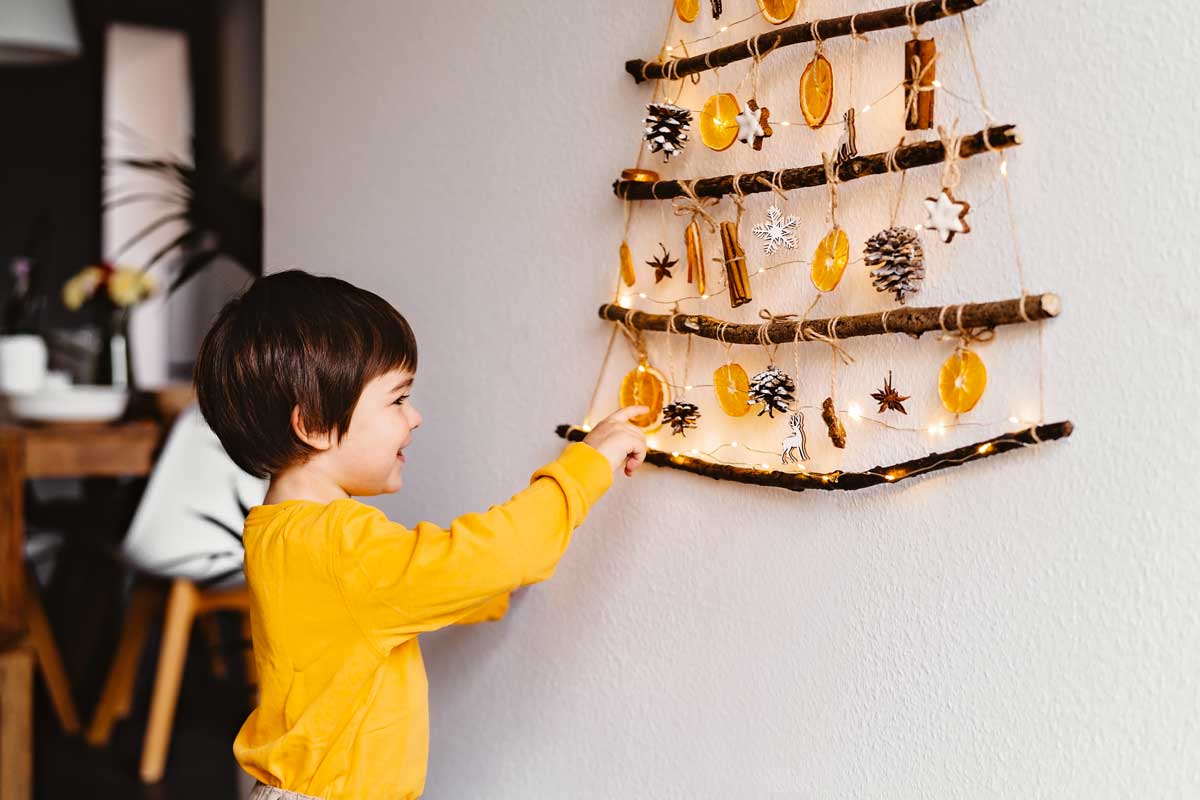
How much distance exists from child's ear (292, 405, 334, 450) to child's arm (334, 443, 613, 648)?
3.6 inches

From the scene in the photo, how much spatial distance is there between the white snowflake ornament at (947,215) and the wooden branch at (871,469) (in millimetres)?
143

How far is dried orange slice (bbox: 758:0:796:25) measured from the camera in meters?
0.89

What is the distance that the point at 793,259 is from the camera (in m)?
0.91

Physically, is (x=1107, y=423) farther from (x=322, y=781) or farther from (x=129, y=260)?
(x=129, y=260)

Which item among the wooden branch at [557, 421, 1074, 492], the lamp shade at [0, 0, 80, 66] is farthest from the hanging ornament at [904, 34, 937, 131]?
the lamp shade at [0, 0, 80, 66]

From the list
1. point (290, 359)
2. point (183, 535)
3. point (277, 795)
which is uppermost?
point (290, 359)

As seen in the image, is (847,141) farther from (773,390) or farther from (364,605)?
(364,605)

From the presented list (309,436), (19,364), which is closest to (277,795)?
(309,436)

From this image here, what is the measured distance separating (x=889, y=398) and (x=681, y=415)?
205 millimetres

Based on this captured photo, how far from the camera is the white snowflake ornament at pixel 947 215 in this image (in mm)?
753

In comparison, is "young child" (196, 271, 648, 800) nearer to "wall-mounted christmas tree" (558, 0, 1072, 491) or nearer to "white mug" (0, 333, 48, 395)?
"wall-mounted christmas tree" (558, 0, 1072, 491)

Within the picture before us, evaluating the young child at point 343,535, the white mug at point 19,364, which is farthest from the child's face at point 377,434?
the white mug at point 19,364

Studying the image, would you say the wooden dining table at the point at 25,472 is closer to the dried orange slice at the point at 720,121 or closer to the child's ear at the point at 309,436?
the child's ear at the point at 309,436

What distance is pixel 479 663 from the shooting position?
1273 mm
